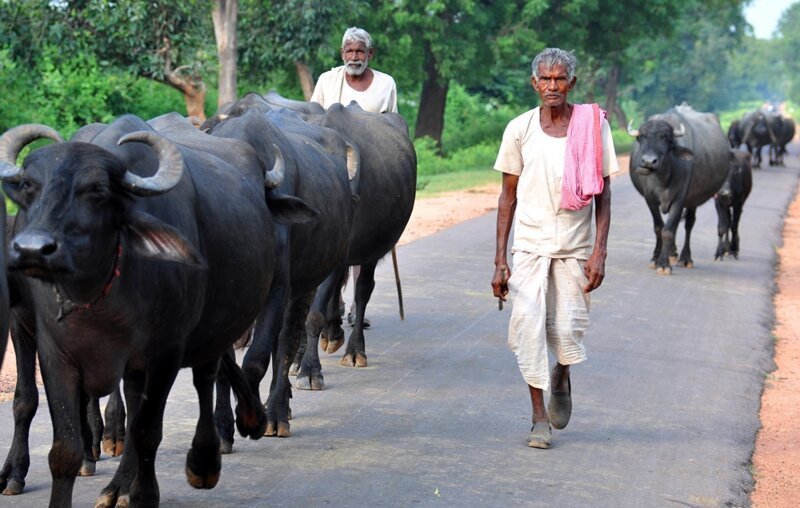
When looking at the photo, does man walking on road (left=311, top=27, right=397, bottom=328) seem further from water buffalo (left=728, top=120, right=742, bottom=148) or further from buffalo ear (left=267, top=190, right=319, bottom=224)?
water buffalo (left=728, top=120, right=742, bottom=148)

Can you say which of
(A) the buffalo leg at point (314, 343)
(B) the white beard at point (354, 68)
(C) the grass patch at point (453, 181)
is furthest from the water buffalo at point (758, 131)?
(A) the buffalo leg at point (314, 343)

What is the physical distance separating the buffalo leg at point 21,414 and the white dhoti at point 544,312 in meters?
2.53

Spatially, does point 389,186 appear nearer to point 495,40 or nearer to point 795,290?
point 795,290

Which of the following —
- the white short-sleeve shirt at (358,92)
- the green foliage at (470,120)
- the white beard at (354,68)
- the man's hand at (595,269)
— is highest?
the white beard at (354,68)

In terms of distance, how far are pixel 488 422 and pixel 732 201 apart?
10.3 meters

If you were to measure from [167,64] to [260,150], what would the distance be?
57.0ft

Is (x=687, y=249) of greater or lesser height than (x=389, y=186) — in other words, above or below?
below

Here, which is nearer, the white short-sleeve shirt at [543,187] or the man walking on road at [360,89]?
the white short-sleeve shirt at [543,187]

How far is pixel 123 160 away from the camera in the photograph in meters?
4.87

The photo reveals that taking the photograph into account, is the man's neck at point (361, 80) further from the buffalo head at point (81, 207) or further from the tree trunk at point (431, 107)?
the tree trunk at point (431, 107)

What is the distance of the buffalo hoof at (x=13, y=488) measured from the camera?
5.70 metres

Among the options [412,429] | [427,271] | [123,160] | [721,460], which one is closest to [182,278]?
[123,160]

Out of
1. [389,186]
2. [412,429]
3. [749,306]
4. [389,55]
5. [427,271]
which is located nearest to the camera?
[412,429]

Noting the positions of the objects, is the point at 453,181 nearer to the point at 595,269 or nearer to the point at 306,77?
the point at 306,77
